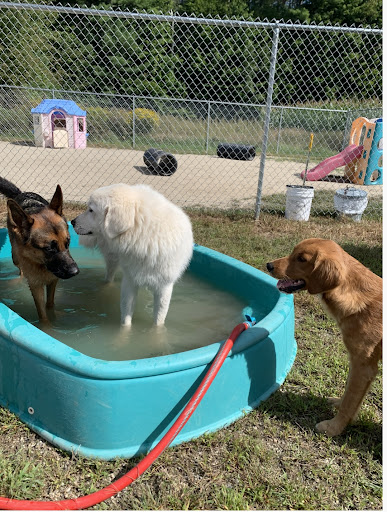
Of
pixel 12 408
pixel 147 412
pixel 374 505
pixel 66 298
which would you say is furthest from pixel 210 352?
pixel 66 298

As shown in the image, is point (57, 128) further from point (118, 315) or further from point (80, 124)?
point (118, 315)

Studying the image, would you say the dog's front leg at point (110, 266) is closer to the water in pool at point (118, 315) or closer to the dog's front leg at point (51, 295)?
the water in pool at point (118, 315)

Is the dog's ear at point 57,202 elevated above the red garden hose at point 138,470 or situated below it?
above

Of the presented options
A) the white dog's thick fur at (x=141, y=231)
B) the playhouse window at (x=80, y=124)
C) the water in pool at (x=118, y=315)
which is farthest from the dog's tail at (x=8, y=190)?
the playhouse window at (x=80, y=124)

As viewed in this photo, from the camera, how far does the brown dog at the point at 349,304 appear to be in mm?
2660

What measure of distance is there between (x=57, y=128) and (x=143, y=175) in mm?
7827

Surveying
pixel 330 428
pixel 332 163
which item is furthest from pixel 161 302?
pixel 332 163

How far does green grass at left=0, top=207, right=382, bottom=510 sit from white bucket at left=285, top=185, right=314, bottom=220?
5.00 m

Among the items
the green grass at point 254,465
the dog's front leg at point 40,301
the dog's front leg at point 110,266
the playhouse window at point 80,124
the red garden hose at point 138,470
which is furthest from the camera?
the playhouse window at point 80,124

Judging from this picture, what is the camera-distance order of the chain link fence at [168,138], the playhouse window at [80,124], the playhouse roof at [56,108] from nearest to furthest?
the chain link fence at [168,138], the playhouse roof at [56,108], the playhouse window at [80,124]

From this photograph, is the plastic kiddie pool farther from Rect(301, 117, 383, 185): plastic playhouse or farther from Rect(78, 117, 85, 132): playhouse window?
Rect(78, 117, 85, 132): playhouse window

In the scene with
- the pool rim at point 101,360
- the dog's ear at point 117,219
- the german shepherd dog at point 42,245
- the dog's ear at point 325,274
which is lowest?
the pool rim at point 101,360

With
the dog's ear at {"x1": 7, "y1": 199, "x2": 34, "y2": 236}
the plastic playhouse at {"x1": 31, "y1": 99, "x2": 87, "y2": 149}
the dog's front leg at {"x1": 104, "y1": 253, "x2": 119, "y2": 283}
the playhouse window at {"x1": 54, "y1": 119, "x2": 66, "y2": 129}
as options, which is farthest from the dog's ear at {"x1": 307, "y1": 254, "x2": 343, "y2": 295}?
the playhouse window at {"x1": 54, "y1": 119, "x2": 66, "y2": 129}

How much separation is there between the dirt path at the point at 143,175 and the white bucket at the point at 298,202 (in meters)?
1.48
